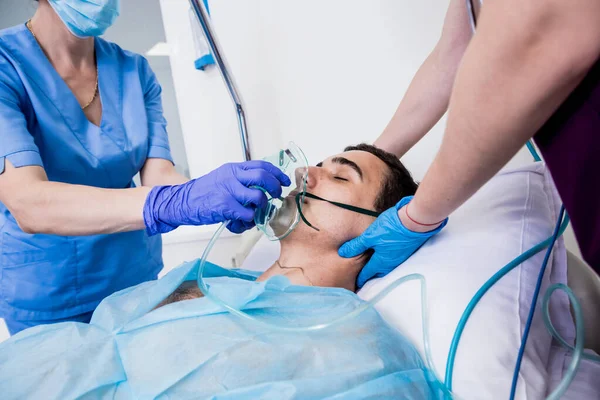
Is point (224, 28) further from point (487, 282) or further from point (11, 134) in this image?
point (487, 282)

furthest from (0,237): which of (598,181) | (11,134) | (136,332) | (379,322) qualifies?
(598,181)

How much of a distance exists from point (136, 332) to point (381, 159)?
84 cm

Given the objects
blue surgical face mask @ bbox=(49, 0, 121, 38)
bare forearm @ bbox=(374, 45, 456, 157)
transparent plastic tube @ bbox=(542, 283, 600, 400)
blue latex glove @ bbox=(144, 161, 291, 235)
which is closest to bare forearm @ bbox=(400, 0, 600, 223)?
transparent plastic tube @ bbox=(542, 283, 600, 400)

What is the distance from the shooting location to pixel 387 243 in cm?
110

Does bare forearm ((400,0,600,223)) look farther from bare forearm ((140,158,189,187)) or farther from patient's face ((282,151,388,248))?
bare forearm ((140,158,189,187))

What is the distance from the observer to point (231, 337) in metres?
0.87

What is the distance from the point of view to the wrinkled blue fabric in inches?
30.2

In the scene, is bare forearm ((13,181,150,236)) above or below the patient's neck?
above

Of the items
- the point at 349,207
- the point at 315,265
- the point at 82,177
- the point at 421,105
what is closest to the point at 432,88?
the point at 421,105

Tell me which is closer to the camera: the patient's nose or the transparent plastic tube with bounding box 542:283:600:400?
the transparent plastic tube with bounding box 542:283:600:400

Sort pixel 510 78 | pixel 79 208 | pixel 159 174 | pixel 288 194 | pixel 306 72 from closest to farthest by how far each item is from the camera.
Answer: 1. pixel 510 78
2. pixel 79 208
3. pixel 288 194
4. pixel 159 174
5. pixel 306 72

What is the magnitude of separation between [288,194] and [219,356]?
18.9 inches

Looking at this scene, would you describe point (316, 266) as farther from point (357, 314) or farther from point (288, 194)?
point (357, 314)

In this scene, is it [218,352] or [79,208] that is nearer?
[218,352]
